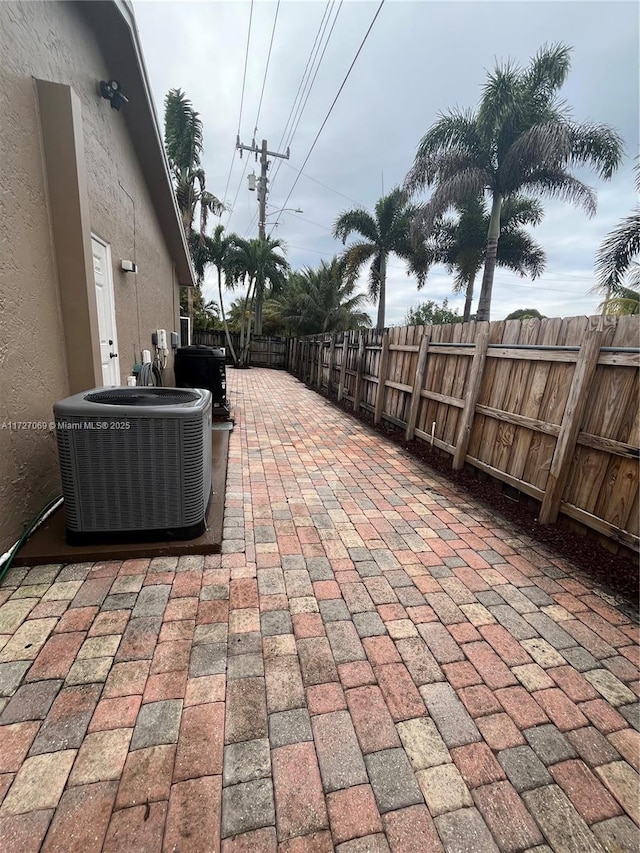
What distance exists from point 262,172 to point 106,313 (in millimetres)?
19368

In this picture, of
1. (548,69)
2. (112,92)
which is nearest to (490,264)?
(548,69)

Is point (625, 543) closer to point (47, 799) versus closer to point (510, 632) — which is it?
point (510, 632)

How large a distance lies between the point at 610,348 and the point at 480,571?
1871mm

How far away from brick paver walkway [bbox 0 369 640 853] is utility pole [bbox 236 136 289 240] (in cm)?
1969

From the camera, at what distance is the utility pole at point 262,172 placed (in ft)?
61.0

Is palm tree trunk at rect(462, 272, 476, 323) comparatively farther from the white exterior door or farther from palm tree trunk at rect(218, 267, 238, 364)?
the white exterior door

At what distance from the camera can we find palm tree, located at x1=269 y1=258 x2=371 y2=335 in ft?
64.6

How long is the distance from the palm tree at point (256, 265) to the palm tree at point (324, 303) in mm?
2715

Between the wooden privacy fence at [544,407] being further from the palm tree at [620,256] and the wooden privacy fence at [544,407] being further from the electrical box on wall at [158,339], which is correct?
the palm tree at [620,256]

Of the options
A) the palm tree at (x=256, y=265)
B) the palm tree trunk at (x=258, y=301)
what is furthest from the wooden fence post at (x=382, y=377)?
the palm tree trunk at (x=258, y=301)

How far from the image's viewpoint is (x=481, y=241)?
15344 mm

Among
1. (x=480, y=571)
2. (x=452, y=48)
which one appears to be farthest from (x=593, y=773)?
(x=452, y=48)

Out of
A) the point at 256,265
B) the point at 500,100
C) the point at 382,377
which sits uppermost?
the point at 500,100

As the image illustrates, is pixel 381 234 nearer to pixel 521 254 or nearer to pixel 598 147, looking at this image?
pixel 521 254
